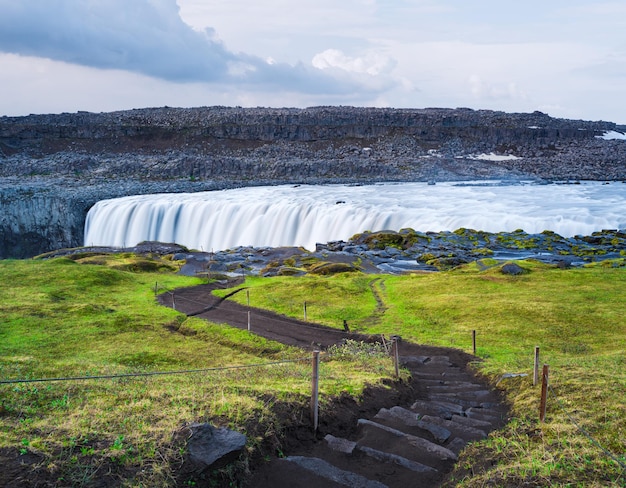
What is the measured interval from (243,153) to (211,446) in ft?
467

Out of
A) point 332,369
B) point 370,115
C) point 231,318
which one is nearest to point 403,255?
point 231,318

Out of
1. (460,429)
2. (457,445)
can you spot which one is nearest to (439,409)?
(460,429)

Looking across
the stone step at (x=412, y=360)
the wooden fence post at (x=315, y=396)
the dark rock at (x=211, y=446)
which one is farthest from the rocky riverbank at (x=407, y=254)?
the dark rock at (x=211, y=446)

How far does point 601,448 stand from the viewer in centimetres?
968

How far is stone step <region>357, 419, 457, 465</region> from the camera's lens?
10969 millimetres

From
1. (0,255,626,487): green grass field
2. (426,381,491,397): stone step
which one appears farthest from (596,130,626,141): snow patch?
(426,381,491,397): stone step

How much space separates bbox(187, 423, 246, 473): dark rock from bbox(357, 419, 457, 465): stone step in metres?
2.99

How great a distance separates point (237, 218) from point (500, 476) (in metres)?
69.2

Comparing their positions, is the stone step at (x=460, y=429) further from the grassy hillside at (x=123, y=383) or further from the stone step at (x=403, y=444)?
the grassy hillside at (x=123, y=383)

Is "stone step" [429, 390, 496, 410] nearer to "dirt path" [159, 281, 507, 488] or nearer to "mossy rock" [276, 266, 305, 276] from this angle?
"dirt path" [159, 281, 507, 488]

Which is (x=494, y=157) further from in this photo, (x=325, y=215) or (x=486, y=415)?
(x=486, y=415)

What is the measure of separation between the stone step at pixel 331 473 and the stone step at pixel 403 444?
1.40 m

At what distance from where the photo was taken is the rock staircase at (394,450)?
9938 millimetres

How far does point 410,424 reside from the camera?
41.3ft
